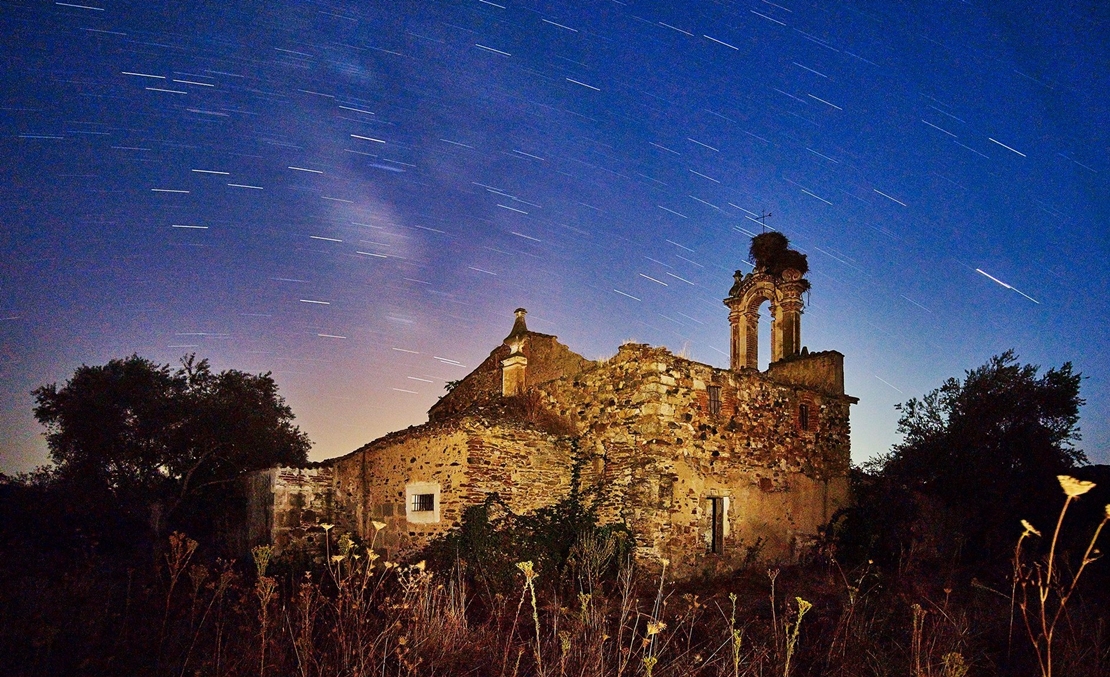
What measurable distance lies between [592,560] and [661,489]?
Answer: 205 cm

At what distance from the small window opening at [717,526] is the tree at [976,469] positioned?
408 centimetres

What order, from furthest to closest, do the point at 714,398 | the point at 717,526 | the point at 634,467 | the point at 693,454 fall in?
the point at 714,398, the point at 717,526, the point at 693,454, the point at 634,467

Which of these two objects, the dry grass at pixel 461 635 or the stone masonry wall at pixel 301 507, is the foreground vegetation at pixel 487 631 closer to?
the dry grass at pixel 461 635

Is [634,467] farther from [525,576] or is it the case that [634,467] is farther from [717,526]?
[525,576]

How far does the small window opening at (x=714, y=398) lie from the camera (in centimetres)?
1412

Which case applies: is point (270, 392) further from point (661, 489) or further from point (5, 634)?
point (5, 634)

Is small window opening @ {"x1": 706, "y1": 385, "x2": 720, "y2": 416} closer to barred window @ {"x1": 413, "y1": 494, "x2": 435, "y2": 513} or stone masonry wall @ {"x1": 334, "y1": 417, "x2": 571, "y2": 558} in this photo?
stone masonry wall @ {"x1": 334, "y1": 417, "x2": 571, "y2": 558}

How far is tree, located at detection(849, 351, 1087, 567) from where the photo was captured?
1577cm

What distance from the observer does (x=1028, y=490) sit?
16.0m

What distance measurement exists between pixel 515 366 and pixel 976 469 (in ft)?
39.5

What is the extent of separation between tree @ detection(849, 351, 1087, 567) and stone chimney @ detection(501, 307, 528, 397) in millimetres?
9131

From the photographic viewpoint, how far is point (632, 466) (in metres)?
13.2

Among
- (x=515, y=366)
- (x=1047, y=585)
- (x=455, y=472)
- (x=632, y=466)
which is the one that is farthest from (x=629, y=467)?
(x=1047, y=585)

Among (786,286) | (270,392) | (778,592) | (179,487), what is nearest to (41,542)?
(179,487)
